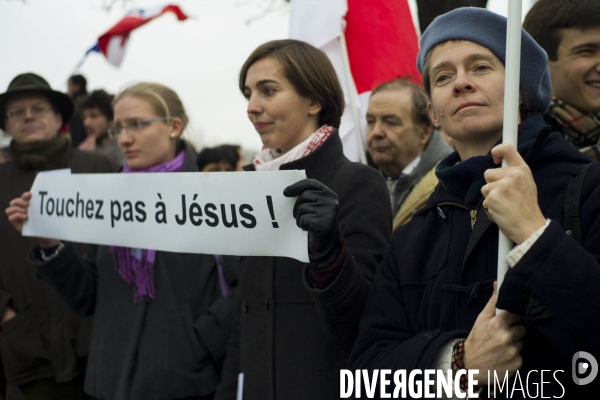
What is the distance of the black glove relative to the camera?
7.50 feet

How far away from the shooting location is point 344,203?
2793mm

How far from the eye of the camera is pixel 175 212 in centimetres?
310

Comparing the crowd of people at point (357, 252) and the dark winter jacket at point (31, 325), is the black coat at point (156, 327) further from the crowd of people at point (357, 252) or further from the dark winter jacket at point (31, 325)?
the dark winter jacket at point (31, 325)

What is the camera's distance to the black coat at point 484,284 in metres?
1.77

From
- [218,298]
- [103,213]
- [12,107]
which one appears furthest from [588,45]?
[12,107]

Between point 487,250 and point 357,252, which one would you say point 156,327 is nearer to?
point 357,252

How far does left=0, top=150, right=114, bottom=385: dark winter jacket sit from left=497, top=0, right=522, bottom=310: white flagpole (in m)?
3.23

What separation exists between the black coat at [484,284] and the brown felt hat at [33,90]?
3.32 metres

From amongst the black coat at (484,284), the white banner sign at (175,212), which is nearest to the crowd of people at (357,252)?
the black coat at (484,284)

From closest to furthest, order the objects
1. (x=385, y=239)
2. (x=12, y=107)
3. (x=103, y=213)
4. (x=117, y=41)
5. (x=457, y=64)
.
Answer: (x=457, y=64)
(x=385, y=239)
(x=103, y=213)
(x=12, y=107)
(x=117, y=41)

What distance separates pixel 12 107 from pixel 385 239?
3198 millimetres

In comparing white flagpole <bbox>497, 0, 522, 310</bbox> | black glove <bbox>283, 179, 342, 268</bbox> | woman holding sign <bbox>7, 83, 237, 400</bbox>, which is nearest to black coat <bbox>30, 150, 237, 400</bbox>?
woman holding sign <bbox>7, 83, 237, 400</bbox>

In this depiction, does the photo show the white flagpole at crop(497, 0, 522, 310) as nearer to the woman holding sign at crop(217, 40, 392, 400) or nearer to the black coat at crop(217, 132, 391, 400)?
the woman holding sign at crop(217, 40, 392, 400)

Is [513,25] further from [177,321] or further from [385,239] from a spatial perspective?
[177,321]
